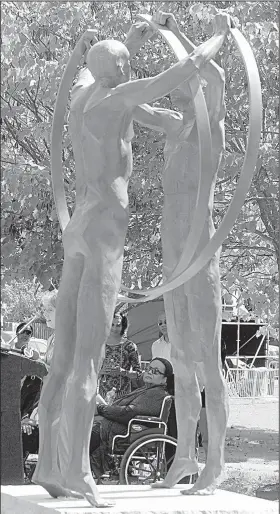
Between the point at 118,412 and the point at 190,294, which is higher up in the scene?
the point at 190,294

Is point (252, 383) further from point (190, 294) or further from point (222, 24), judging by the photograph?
point (222, 24)

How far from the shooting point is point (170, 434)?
36.2ft

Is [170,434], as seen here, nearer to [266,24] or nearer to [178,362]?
A: [178,362]

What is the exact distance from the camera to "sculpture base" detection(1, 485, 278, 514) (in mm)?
6898

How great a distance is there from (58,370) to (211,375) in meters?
0.94

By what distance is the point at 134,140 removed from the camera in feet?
42.7

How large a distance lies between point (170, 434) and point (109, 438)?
24.1 inches

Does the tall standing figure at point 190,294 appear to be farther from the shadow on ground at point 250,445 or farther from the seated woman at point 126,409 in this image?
the shadow on ground at point 250,445

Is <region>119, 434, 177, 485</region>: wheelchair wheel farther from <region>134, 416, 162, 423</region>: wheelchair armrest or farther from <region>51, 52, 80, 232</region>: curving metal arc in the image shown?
<region>51, 52, 80, 232</region>: curving metal arc

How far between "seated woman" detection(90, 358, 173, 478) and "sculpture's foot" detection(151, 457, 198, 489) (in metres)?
2.76

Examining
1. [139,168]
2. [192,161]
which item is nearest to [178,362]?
[192,161]

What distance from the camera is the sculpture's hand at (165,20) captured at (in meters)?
7.59

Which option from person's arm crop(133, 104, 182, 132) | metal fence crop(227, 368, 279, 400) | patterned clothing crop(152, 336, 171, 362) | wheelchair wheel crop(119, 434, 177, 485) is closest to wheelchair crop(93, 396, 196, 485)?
wheelchair wheel crop(119, 434, 177, 485)

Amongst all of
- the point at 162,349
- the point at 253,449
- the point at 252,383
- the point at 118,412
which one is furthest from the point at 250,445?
the point at 118,412
